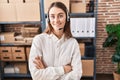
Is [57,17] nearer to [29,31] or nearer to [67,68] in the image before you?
[67,68]

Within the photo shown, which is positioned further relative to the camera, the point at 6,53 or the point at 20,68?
the point at 20,68

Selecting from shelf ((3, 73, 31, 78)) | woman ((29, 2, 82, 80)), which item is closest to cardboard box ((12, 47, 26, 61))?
shelf ((3, 73, 31, 78))

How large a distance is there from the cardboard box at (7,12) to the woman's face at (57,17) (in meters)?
1.97

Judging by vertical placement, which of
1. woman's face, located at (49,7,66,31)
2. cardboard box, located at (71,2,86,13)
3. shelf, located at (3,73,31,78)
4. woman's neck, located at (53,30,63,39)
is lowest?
shelf, located at (3,73,31,78)

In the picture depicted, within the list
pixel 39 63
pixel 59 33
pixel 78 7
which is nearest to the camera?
pixel 39 63

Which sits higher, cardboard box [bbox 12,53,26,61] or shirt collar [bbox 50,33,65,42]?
shirt collar [bbox 50,33,65,42]

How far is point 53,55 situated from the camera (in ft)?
4.99

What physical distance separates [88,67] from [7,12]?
6.29 feet

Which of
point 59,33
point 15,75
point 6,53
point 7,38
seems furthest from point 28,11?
point 59,33

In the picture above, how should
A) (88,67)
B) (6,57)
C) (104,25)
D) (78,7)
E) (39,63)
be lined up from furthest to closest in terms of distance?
(104,25) < (6,57) < (88,67) < (78,7) < (39,63)

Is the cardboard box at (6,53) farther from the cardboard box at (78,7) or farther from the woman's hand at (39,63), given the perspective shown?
the woman's hand at (39,63)

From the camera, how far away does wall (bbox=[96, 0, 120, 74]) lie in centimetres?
355

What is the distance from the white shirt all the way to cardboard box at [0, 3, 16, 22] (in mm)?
1960

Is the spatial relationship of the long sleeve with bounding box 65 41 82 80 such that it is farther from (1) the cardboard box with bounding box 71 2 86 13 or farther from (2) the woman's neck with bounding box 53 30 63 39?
(1) the cardboard box with bounding box 71 2 86 13
